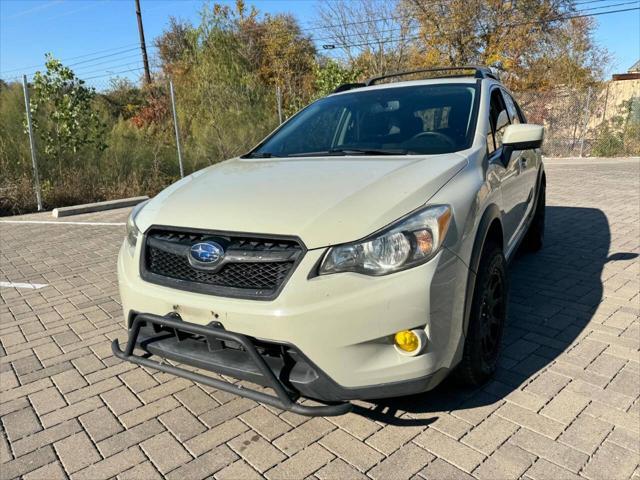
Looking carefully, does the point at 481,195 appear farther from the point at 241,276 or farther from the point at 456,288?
the point at 241,276

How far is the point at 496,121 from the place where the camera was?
360 cm

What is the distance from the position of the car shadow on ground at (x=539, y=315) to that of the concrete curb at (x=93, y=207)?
26.0 ft

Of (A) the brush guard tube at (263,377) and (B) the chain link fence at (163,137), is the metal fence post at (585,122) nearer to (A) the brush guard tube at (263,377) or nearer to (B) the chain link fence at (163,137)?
(B) the chain link fence at (163,137)

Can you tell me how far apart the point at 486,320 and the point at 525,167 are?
1986mm

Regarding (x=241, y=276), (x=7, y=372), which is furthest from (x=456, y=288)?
(x=7, y=372)

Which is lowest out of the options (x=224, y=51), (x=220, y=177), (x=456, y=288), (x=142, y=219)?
(x=456, y=288)

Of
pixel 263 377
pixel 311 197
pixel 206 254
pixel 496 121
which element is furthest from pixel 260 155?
pixel 263 377

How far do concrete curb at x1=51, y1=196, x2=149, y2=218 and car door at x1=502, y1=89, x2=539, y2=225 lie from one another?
26.5 feet

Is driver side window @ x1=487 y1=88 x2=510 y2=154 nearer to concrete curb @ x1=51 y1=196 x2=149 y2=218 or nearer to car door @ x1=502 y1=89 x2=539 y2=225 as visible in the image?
car door @ x1=502 y1=89 x2=539 y2=225

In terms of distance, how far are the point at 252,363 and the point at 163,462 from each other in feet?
2.18

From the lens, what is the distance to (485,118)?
327cm

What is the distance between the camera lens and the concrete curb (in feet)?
31.2

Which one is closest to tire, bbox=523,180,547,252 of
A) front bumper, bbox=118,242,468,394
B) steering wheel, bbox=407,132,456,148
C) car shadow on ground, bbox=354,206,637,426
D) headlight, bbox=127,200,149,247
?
→ car shadow on ground, bbox=354,206,637,426

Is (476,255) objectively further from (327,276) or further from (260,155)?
(260,155)
